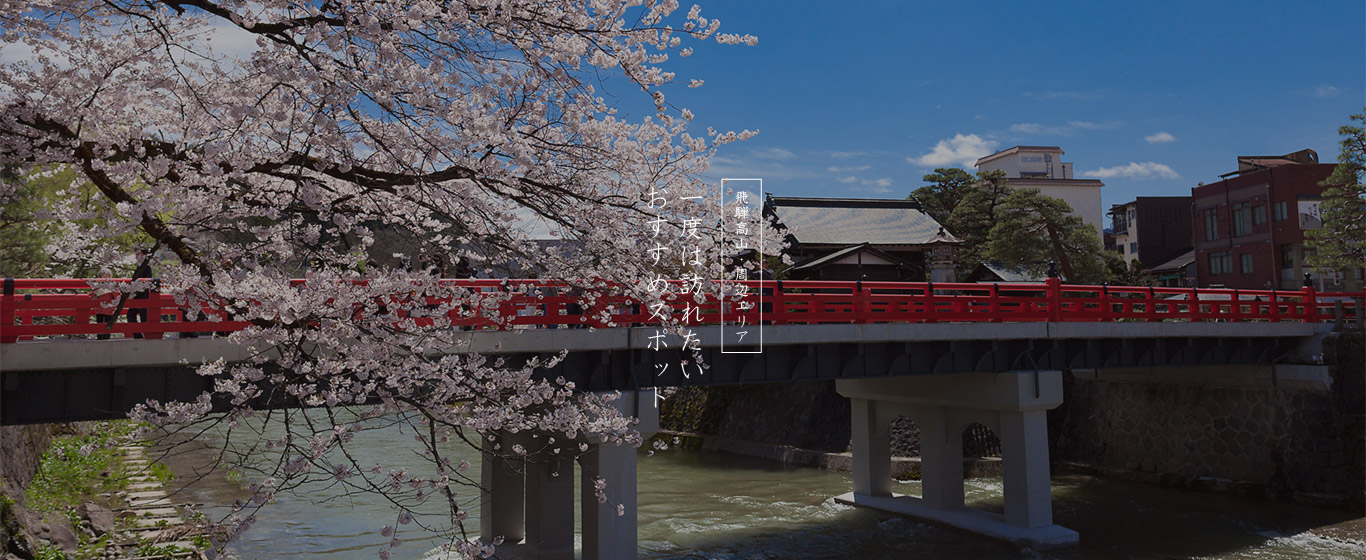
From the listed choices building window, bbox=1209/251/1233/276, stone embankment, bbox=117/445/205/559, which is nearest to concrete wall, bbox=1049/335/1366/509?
building window, bbox=1209/251/1233/276

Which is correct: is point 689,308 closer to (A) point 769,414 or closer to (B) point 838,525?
(B) point 838,525

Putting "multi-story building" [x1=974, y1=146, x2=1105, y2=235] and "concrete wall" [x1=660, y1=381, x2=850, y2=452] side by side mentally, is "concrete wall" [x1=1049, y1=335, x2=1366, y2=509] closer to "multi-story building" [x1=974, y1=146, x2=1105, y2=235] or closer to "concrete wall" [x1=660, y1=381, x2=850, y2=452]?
"concrete wall" [x1=660, y1=381, x2=850, y2=452]

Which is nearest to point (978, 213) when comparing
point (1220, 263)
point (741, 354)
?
point (1220, 263)

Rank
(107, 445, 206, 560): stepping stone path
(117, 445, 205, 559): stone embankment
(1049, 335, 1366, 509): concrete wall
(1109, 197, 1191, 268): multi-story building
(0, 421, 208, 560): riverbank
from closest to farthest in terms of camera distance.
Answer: (0, 421, 208, 560): riverbank
(117, 445, 205, 559): stone embankment
(107, 445, 206, 560): stepping stone path
(1049, 335, 1366, 509): concrete wall
(1109, 197, 1191, 268): multi-story building

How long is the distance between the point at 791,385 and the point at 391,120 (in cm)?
2700

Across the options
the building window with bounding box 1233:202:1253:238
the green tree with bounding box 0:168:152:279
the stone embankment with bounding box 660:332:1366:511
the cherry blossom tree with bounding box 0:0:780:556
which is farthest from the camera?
the building window with bounding box 1233:202:1253:238

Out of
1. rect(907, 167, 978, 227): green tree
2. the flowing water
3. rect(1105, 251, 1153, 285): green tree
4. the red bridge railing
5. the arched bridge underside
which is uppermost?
rect(907, 167, 978, 227): green tree

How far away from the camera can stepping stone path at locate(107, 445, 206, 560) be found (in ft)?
48.2

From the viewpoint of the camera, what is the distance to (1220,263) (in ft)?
149

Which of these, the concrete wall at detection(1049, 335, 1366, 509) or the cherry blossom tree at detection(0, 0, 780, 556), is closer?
the cherry blossom tree at detection(0, 0, 780, 556)

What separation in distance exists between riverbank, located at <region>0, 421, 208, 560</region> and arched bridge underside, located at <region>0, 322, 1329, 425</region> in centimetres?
84

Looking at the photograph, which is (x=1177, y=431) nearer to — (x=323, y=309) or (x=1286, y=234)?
(x=1286, y=234)

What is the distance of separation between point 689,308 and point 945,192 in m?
41.5

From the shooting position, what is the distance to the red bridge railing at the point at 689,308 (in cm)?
934
